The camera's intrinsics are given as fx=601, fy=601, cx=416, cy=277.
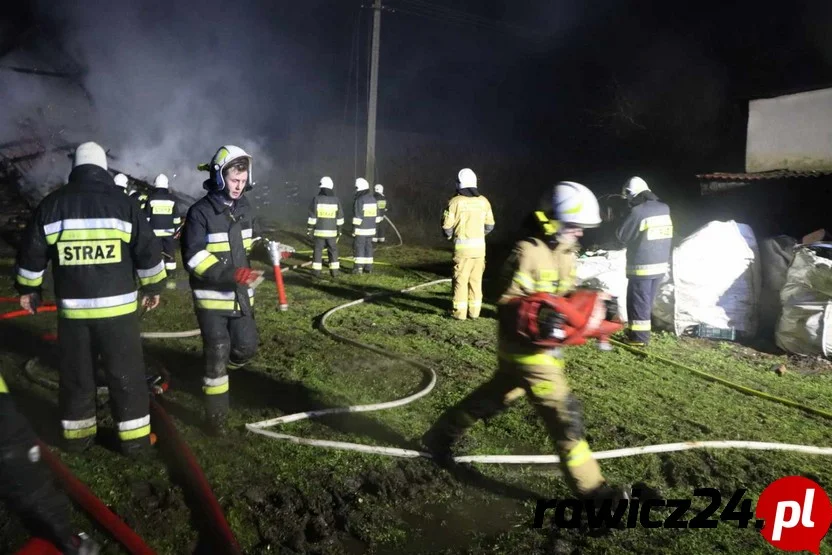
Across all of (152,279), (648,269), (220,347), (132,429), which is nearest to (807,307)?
(648,269)

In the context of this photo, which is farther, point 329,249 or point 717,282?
point 329,249

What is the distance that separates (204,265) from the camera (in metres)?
4.04

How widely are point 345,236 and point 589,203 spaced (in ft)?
55.0

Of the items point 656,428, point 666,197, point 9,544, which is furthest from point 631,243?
point 666,197

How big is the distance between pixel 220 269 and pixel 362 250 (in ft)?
26.1

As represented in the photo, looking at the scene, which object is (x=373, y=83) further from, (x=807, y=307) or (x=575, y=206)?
(x=575, y=206)

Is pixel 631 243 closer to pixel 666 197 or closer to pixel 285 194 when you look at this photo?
pixel 666 197

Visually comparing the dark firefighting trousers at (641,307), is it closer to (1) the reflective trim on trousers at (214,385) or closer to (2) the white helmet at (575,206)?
(2) the white helmet at (575,206)

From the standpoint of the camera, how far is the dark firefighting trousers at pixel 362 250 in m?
11.9

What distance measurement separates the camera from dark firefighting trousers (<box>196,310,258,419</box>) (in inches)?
166

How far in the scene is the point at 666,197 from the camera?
18.4m

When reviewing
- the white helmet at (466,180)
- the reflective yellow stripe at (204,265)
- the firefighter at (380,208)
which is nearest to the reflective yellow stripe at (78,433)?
the reflective yellow stripe at (204,265)

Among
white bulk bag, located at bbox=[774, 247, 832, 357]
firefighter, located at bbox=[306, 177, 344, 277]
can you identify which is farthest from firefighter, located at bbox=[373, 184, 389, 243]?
white bulk bag, located at bbox=[774, 247, 832, 357]

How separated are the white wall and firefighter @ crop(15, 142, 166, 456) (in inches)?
493
